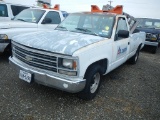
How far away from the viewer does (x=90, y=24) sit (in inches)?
171

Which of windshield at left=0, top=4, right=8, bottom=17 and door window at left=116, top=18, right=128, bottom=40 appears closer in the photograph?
door window at left=116, top=18, right=128, bottom=40

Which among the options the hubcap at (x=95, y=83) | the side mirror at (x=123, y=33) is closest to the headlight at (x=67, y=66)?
the hubcap at (x=95, y=83)

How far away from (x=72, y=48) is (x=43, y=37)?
85 cm

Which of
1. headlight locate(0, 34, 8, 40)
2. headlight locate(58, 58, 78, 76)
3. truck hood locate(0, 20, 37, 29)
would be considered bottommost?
headlight locate(58, 58, 78, 76)

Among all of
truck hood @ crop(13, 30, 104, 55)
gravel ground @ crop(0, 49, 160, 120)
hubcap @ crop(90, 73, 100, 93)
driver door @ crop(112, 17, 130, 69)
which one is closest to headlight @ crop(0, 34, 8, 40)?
gravel ground @ crop(0, 49, 160, 120)

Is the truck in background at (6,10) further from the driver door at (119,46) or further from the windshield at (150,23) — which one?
the windshield at (150,23)

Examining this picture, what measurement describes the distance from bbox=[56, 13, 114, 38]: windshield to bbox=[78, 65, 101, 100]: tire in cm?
90

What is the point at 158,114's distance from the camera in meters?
3.48

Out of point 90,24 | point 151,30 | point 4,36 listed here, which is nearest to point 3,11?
point 4,36

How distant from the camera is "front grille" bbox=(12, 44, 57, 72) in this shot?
310 centimetres

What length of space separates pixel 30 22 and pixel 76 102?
3929mm

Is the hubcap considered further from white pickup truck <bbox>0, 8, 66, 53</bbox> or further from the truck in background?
the truck in background

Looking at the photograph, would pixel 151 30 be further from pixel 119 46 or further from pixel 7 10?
pixel 7 10

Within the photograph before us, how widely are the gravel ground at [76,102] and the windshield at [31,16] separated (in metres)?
2.42
